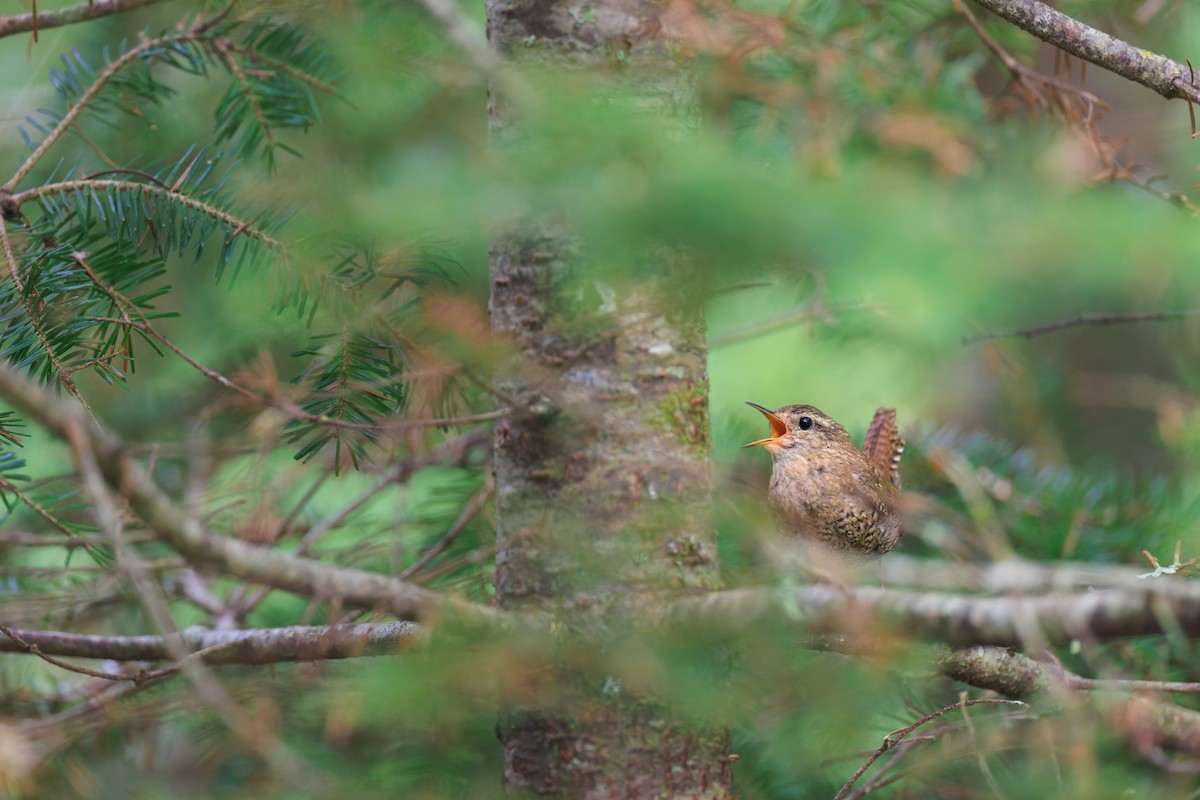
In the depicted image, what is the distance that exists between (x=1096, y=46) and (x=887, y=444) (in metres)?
1.46

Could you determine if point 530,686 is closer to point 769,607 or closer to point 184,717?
point 769,607

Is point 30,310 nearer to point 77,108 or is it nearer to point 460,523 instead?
point 77,108

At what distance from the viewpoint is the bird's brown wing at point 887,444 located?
293cm

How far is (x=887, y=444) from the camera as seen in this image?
2.94 metres

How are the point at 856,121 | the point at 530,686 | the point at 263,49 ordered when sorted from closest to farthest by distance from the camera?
1. the point at 530,686
2. the point at 263,49
3. the point at 856,121

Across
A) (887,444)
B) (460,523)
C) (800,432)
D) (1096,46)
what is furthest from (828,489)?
(1096,46)

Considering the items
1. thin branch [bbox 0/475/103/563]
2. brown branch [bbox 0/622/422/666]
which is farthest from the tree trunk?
thin branch [bbox 0/475/103/563]

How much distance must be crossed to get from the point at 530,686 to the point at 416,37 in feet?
5.74

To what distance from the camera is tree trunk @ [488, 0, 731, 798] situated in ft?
5.68

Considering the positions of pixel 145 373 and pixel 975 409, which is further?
pixel 975 409

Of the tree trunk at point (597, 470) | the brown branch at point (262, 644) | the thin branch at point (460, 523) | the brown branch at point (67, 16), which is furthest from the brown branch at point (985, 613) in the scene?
the brown branch at point (67, 16)

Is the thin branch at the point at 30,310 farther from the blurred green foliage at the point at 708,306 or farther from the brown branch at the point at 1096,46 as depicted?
the brown branch at the point at 1096,46

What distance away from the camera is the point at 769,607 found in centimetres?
130

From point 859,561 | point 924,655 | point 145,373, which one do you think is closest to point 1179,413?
point 859,561
